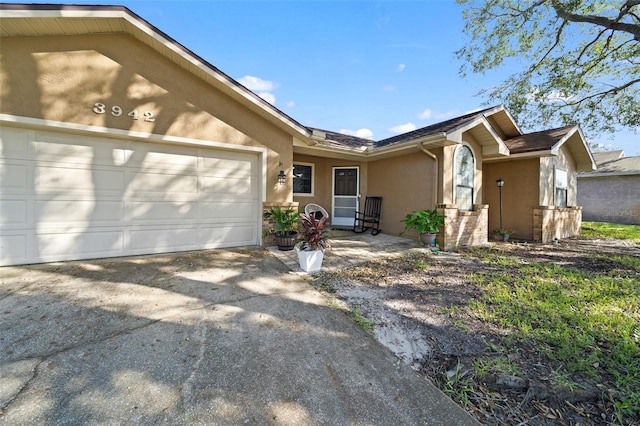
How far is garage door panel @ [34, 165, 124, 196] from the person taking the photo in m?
4.30

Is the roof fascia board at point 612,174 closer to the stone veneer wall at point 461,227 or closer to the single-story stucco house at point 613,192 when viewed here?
the single-story stucco house at point 613,192

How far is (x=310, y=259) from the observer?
4.46 metres

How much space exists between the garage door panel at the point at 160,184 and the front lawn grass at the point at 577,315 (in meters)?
5.55

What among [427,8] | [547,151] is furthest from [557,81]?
[427,8]

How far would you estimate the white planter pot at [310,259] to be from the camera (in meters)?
4.46

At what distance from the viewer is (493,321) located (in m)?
2.97

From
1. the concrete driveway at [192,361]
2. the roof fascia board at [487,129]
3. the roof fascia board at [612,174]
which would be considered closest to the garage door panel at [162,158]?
the concrete driveway at [192,361]

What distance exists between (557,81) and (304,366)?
14.0 metres

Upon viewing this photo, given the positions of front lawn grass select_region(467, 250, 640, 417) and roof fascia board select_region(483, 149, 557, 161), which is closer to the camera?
front lawn grass select_region(467, 250, 640, 417)

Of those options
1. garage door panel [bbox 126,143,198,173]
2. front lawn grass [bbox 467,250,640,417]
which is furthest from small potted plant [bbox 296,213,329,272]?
garage door panel [bbox 126,143,198,173]

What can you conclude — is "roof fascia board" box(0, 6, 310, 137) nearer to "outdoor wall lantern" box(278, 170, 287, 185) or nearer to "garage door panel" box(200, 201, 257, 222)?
"outdoor wall lantern" box(278, 170, 287, 185)

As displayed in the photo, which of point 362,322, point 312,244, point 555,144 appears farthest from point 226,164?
point 555,144

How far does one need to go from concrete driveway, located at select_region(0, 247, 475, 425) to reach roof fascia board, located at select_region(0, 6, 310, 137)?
3.99 m

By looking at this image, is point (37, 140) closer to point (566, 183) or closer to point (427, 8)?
point (427, 8)
